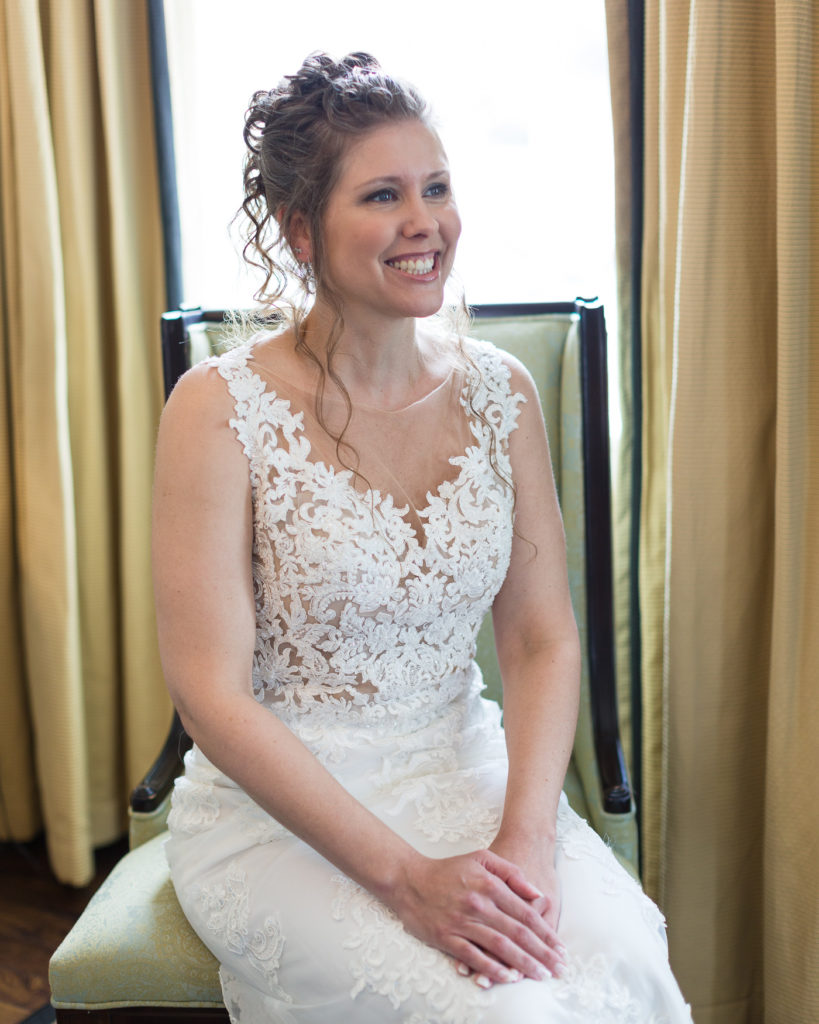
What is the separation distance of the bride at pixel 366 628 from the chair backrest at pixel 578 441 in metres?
0.18

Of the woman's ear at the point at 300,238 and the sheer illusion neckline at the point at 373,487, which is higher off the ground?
the woman's ear at the point at 300,238

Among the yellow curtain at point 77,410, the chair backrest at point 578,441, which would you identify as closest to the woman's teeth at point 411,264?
the chair backrest at point 578,441

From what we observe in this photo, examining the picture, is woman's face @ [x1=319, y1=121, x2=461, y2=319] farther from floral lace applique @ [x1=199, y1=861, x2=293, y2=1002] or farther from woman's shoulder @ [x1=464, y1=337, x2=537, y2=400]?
floral lace applique @ [x1=199, y1=861, x2=293, y2=1002]

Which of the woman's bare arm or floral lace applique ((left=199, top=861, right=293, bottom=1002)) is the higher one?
the woman's bare arm

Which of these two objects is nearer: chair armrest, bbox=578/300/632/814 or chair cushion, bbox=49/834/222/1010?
chair cushion, bbox=49/834/222/1010

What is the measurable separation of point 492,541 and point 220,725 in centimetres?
44

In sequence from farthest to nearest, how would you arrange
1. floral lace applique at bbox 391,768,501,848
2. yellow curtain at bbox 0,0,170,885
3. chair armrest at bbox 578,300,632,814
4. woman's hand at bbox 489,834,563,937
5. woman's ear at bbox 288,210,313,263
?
yellow curtain at bbox 0,0,170,885
chair armrest at bbox 578,300,632,814
woman's ear at bbox 288,210,313,263
floral lace applique at bbox 391,768,501,848
woman's hand at bbox 489,834,563,937

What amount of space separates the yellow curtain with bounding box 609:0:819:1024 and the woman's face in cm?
48

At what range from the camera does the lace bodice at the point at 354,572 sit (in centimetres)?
143

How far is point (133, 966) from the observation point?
140cm

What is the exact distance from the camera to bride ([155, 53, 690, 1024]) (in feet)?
4.07

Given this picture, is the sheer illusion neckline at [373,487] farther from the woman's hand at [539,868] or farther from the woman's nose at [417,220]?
the woman's hand at [539,868]

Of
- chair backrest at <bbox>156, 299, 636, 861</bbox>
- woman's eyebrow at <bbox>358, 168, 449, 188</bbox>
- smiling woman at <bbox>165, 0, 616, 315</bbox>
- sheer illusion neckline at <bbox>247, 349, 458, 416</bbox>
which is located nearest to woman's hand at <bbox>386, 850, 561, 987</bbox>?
chair backrest at <bbox>156, 299, 636, 861</bbox>

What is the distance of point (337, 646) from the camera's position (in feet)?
4.83
